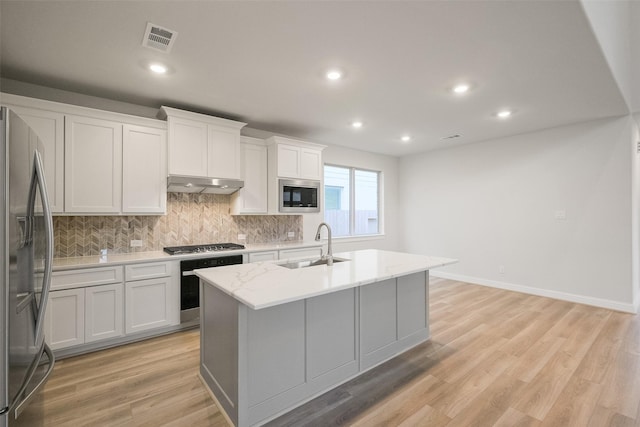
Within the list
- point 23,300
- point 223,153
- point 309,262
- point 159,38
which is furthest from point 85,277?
point 159,38

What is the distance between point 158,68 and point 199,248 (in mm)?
1932

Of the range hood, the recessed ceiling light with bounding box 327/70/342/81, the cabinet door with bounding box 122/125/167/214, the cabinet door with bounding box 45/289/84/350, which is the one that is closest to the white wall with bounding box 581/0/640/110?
the recessed ceiling light with bounding box 327/70/342/81

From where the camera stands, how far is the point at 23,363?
4.38 ft

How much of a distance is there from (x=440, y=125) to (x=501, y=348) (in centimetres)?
289

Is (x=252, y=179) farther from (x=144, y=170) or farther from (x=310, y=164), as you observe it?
(x=144, y=170)

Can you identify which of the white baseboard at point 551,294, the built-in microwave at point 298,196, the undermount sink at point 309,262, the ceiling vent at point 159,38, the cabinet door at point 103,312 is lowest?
the white baseboard at point 551,294

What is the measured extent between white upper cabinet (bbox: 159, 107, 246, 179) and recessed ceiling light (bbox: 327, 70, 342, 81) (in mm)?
1505

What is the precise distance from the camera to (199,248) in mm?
3549

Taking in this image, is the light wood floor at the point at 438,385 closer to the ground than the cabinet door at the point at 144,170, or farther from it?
closer to the ground

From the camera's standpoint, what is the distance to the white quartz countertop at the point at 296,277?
164 cm

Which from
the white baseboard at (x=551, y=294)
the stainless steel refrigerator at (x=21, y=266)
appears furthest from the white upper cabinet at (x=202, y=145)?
the white baseboard at (x=551, y=294)

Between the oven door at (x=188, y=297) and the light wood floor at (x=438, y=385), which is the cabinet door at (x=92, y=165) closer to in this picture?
the oven door at (x=188, y=297)

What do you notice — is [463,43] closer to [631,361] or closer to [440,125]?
[440,125]

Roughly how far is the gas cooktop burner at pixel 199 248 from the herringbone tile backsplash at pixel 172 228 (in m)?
0.21
